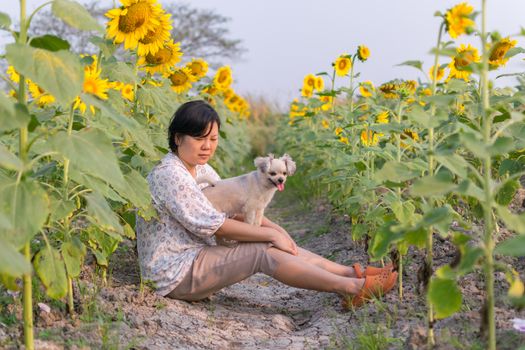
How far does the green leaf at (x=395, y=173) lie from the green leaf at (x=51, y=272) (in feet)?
4.07

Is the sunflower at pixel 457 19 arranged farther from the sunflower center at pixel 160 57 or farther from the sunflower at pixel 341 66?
the sunflower at pixel 341 66

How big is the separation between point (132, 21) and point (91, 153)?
176cm

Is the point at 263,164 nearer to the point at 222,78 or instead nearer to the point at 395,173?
the point at 395,173

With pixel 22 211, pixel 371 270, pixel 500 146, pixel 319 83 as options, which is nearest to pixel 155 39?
pixel 371 270

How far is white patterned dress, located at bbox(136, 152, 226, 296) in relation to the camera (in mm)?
3834

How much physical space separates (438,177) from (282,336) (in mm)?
1560

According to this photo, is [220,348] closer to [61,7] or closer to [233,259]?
[233,259]

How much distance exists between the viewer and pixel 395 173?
2650mm

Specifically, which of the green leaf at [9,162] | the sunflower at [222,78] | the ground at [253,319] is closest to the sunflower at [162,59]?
the ground at [253,319]

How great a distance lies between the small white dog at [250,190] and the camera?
4434 millimetres

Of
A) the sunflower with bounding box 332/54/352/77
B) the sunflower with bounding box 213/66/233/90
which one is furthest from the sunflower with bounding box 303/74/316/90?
the sunflower with bounding box 332/54/352/77

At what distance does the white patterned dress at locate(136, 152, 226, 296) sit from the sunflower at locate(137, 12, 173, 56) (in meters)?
0.72

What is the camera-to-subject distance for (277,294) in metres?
4.58

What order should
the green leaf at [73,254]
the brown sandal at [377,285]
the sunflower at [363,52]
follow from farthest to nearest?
the sunflower at [363,52] < the brown sandal at [377,285] < the green leaf at [73,254]
